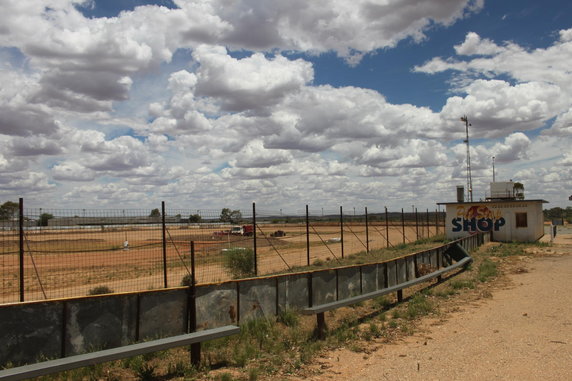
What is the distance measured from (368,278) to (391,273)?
125 cm

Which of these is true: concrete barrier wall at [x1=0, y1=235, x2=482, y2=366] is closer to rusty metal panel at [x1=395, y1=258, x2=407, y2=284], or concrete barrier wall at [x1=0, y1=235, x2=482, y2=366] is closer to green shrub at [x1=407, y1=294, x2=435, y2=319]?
green shrub at [x1=407, y1=294, x2=435, y2=319]

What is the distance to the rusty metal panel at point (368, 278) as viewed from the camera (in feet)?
34.2

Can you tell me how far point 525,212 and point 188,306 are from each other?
2865 cm

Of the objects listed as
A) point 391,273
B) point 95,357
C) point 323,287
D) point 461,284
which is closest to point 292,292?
point 323,287

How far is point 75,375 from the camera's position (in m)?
5.48

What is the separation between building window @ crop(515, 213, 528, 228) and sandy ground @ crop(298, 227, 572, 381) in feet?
70.0

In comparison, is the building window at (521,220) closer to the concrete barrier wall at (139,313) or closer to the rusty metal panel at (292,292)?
the concrete barrier wall at (139,313)

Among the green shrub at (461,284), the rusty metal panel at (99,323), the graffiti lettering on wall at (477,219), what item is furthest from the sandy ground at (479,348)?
the graffiti lettering on wall at (477,219)

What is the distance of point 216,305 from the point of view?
725 cm

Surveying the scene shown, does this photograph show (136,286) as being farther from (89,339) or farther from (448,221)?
(448,221)

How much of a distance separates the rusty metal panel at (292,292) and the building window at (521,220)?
2585 centimetres

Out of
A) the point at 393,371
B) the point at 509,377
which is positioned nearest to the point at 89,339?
the point at 393,371

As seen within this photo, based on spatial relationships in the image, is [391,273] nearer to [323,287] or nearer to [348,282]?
[348,282]

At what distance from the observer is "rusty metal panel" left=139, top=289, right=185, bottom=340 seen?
21.4 feet
